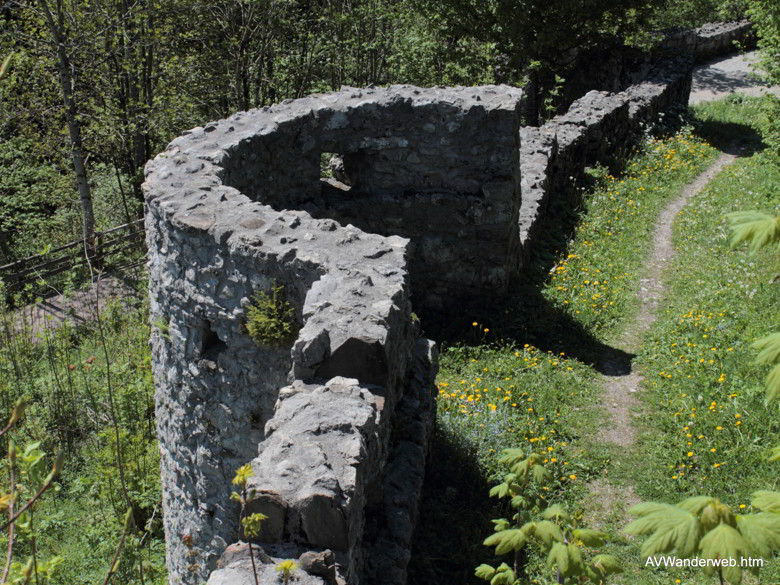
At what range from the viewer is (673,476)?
6785 millimetres

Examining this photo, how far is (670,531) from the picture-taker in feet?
8.07

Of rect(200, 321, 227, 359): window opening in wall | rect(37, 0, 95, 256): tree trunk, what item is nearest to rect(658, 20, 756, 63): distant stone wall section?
rect(37, 0, 95, 256): tree trunk

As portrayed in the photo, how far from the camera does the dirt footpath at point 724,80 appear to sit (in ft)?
72.9

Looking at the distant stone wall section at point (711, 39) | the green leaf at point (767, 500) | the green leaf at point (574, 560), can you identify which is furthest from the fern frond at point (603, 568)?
the distant stone wall section at point (711, 39)

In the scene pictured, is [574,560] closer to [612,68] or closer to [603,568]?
[603,568]

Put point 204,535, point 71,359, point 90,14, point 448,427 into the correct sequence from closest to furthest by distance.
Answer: point 204,535, point 448,427, point 71,359, point 90,14

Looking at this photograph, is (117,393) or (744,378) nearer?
(744,378)

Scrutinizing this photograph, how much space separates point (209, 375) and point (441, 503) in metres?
2.13

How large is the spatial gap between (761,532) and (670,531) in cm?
32

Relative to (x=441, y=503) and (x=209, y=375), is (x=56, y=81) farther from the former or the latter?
(x=441, y=503)

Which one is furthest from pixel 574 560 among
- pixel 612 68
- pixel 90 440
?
pixel 612 68

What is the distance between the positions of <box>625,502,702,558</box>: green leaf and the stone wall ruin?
1699 millimetres

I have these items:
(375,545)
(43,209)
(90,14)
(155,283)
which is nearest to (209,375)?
(155,283)

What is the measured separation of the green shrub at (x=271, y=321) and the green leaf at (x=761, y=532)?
3510mm
